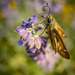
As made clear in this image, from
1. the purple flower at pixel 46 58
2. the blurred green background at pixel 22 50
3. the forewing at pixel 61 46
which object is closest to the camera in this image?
the forewing at pixel 61 46

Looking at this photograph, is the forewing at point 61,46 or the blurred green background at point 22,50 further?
the blurred green background at point 22,50

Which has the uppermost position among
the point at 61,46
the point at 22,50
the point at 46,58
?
the point at 22,50

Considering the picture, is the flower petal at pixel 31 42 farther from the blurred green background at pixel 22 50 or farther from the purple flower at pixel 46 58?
the blurred green background at pixel 22 50

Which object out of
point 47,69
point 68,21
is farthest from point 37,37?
point 68,21

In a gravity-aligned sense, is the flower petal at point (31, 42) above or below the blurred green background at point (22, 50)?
below

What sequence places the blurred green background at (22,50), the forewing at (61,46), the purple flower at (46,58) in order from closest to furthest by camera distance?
the forewing at (61,46), the purple flower at (46,58), the blurred green background at (22,50)

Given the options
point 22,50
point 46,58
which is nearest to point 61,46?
point 46,58

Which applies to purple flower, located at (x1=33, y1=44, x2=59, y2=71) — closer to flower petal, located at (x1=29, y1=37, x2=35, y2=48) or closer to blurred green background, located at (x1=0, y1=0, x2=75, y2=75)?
flower petal, located at (x1=29, y1=37, x2=35, y2=48)

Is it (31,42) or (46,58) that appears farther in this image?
(46,58)

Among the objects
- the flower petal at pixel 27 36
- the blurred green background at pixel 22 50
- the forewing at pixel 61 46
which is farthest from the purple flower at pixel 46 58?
the blurred green background at pixel 22 50

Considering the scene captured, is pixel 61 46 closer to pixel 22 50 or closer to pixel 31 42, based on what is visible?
pixel 31 42

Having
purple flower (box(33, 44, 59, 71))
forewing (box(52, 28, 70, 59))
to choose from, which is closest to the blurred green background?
purple flower (box(33, 44, 59, 71))
